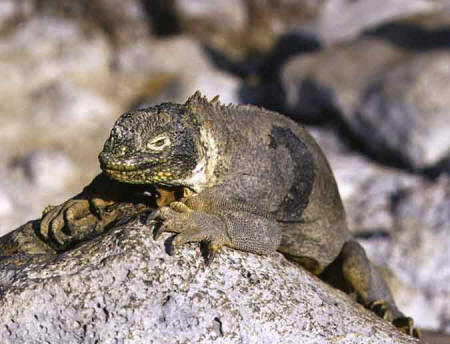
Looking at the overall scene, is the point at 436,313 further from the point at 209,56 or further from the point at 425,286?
the point at 209,56

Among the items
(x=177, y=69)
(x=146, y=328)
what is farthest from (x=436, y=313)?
(x=177, y=69)

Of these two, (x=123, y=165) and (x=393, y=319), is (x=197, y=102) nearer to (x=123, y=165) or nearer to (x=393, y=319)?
(x=123, y=165)

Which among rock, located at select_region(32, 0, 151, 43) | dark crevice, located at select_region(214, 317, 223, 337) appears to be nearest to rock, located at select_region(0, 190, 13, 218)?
rock, located at select_region(32, 0, 151, 43)

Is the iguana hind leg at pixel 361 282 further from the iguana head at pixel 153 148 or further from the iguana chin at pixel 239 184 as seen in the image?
the iguana head at pixel 153 148

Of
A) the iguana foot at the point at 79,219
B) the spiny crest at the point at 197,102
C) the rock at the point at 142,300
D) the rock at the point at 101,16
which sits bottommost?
the rock at the point at 142,300

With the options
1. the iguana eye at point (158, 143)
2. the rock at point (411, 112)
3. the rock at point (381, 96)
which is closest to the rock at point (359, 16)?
the rock at point (381, 96)

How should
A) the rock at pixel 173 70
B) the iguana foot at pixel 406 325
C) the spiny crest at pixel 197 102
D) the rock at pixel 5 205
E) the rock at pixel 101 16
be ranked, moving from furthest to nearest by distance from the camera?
1. the rock at pixel 101 16
2. the rock at pixel 173 70
3. the rock at pixel 5 205
4. the iguana foot at pixel 406 325
5. the spiny crest at pixel 197 102
